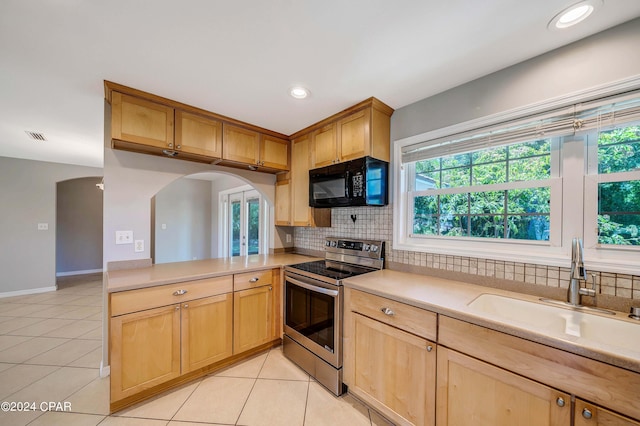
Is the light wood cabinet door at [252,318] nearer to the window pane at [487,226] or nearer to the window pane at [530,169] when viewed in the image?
the window pane at [487,226]

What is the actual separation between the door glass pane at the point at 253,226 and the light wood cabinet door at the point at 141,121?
2658mm

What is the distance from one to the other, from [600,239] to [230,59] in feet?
7.98

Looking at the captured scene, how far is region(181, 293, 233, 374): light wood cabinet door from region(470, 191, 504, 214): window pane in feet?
7.08

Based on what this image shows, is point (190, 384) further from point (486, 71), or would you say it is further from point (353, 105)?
point (486, 71)

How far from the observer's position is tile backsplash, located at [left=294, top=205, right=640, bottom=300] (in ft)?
4.17

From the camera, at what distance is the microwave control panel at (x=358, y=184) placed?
6.64ft

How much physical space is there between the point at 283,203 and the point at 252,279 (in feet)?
3.59

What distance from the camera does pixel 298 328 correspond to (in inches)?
86.4

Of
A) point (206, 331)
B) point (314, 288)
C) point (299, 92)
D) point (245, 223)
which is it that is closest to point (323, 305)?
point (314, 288)

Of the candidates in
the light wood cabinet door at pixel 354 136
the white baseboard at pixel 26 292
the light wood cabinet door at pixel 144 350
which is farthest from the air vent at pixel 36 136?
the light wood cabinet door at pixel 354 136

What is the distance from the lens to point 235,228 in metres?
5.54

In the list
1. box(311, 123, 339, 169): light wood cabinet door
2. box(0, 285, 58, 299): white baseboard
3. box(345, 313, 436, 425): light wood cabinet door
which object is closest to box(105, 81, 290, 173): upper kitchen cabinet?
box(311, 123, 339, 169): light wood cabinet door

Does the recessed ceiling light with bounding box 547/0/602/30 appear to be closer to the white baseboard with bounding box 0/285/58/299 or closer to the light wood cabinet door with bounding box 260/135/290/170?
the light wood cabinet door with bounding box 260/135/290/170

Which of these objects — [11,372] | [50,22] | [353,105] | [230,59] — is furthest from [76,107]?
[353,105]
